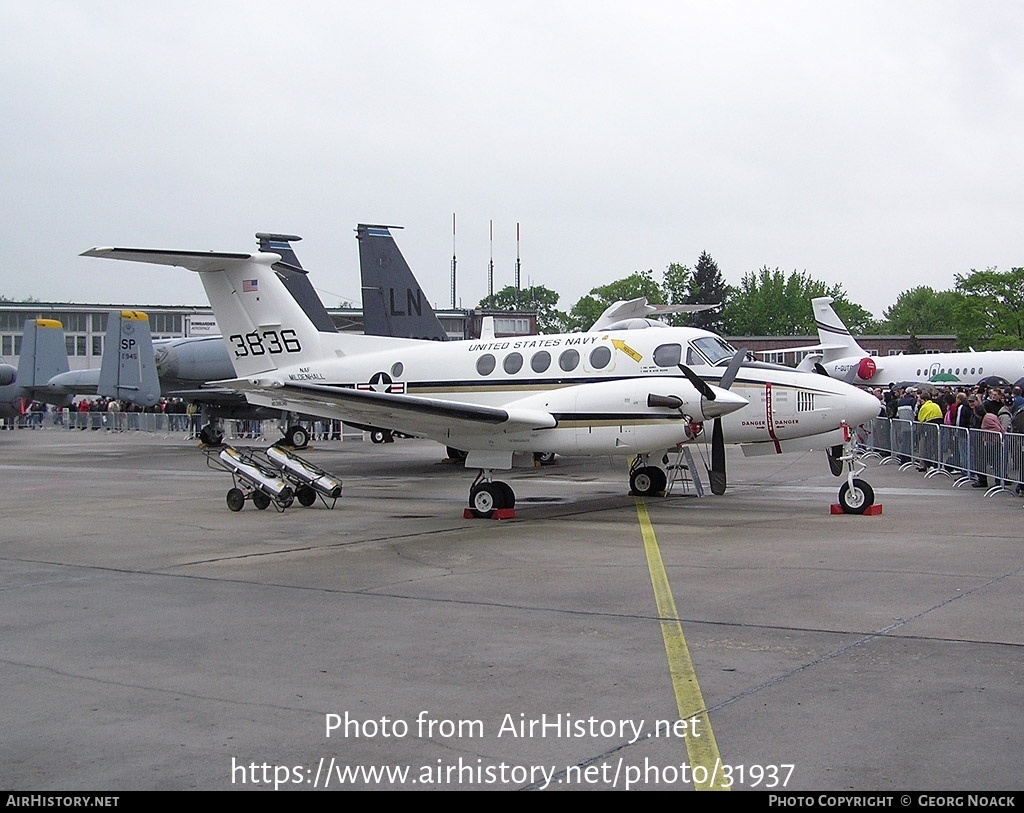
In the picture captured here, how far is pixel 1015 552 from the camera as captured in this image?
1097cm

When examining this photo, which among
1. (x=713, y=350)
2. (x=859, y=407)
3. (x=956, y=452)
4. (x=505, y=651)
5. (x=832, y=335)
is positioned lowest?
(x=505, y=651)

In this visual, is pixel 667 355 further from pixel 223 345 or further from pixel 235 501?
pixel 223 345

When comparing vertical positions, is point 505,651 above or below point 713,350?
below

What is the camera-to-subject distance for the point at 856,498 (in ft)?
48.1

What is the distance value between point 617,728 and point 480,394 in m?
13.9

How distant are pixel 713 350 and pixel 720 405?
192cm

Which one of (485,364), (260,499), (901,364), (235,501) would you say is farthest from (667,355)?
(901,364)

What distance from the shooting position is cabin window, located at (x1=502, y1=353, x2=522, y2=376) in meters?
18.8

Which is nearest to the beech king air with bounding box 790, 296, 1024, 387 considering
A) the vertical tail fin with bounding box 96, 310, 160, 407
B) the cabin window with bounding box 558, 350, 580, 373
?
the vertical tail fin with bounding box 96, 310, 160, 407

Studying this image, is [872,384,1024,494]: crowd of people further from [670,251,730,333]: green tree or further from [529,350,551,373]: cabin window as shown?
[670,251,730,333]: green tree

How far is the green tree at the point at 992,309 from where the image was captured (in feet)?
282

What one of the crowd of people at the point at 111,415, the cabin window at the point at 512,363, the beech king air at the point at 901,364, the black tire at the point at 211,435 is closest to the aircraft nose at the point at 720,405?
the cabin window at the point at 512,363
